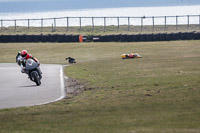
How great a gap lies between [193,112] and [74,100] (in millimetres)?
4250

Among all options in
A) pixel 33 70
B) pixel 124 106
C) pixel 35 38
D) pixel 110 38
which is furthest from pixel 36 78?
pixel 35 38

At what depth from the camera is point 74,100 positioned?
1512 cm

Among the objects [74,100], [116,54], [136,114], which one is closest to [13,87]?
[74,100]

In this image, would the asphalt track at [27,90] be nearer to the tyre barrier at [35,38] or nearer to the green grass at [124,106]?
the green grass at [124,106]

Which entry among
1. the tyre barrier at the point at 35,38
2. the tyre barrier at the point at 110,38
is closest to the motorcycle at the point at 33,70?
the tyre barrier at the point at 110,38

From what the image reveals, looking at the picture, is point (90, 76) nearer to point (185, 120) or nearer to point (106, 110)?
point (106, 110)

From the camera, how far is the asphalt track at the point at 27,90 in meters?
15.4

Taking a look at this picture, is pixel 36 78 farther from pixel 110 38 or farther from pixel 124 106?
pixel 110 38

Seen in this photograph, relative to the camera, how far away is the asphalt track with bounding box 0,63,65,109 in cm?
1543

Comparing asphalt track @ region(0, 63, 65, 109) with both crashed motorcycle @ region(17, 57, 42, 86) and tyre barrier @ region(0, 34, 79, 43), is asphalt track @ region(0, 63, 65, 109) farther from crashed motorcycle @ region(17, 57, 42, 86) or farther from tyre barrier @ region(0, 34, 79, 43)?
tyre barrier @ region(0, 34, 79, 43)

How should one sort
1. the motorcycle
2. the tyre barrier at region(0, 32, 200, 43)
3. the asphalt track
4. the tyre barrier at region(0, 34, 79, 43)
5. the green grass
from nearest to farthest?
1. the green grass
2. the asphalt track
3. the motorcycle
4. the tyre barrier at region(0, 32, 200, 43)
5. the tyre barrier at region(0, 34, 79, 43)

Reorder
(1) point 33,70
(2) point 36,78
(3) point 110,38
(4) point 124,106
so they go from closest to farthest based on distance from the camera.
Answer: (4) point 124,106 < (2) point 36,78 < (1) point 33,70 < (3) point 110,38

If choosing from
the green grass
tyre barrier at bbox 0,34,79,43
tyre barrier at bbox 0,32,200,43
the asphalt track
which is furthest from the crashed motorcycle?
tyre barrier at bbox 0,34,79,43

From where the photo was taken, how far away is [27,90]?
1853cm
